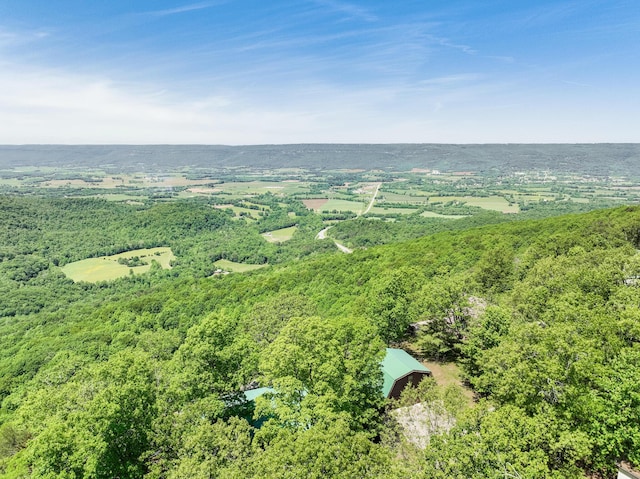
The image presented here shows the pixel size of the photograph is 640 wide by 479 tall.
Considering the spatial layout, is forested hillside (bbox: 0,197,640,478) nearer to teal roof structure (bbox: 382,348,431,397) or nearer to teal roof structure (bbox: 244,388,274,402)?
teal roof structure (bbox: 244,388,274,402)

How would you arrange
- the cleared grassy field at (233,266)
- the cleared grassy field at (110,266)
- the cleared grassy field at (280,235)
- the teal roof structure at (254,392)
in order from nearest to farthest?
the teal roof structure at (254,392)
the cleared grassy field at (110,266)
the cleared grassy field at (233,266)
the cleared grassy field at (280,235)

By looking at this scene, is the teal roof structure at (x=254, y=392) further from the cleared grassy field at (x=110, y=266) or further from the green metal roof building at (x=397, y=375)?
the cleared grassy field at (x=110, y=266)

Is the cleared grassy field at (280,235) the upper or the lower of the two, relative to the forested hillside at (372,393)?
lower

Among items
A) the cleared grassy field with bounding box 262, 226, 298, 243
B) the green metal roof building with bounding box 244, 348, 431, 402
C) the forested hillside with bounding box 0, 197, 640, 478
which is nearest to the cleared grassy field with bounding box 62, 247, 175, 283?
the cleared grassy field with bounding box 262, 226, 298, 243

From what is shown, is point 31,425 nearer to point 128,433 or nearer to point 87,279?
point 128,433

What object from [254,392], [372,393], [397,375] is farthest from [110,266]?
[372,393]

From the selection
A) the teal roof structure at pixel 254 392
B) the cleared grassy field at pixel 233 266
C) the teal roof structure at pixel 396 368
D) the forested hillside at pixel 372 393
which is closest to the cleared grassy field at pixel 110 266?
the cleared grassy field at pixel 233 266

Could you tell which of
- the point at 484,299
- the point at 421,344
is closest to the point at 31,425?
the point at 421,344
